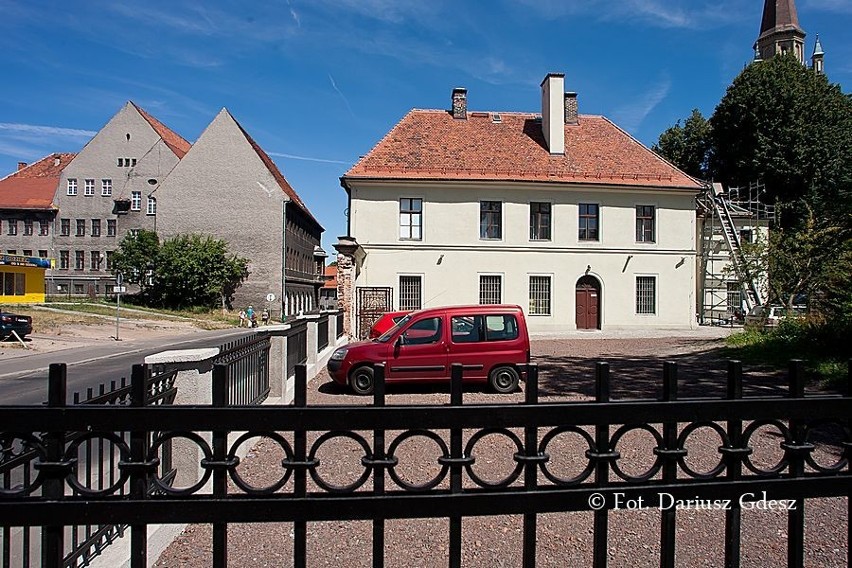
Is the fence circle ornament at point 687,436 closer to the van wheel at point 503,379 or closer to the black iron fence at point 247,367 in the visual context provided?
the black iron fence at point 247,367

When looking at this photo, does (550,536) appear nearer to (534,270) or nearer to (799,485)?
(799,485)

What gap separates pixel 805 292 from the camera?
25031 mm

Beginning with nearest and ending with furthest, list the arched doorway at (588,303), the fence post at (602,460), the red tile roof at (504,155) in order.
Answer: the fence post at (602,460)
the red tile roof at (504,155)
the arched doorway at (588,303)

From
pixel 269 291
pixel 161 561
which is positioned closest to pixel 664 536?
pixel 161 561

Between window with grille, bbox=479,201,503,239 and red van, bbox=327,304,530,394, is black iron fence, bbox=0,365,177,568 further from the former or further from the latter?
window with grille, bbox=479,201,503,239

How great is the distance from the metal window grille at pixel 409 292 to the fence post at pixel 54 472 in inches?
988

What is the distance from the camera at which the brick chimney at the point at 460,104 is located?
31.1m

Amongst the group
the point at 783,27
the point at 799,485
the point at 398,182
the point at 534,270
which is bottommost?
the point at 799,485

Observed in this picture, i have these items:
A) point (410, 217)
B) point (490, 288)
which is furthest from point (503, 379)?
point (410, 217)

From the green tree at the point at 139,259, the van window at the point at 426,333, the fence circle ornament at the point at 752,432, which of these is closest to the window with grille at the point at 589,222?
the van window at the point at 426,333

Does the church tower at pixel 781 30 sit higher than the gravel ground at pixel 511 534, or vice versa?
the church tower at pixel 781 30

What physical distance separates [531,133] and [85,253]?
41.1 meters

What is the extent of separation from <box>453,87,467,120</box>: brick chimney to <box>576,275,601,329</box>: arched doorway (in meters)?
11.2

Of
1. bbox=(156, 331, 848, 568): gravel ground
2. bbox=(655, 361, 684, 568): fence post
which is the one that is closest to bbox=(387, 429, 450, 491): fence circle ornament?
bbox=(655, 361, 684, 568): fence post
